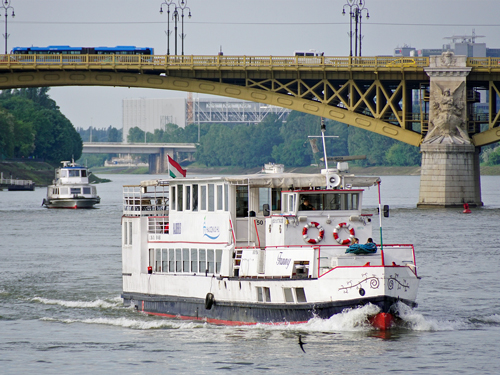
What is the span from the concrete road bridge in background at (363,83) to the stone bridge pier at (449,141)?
0.26 ft

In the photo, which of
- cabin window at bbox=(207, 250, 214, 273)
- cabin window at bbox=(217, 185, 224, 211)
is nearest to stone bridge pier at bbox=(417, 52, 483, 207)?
cabin window at bbox=(217, 185, 224, 211)

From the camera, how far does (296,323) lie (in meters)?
29.6

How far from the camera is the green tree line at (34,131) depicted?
149 metres

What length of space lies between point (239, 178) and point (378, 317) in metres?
6.44

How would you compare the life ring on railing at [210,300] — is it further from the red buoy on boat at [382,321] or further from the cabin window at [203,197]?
the red buoy on boat at [382,321]

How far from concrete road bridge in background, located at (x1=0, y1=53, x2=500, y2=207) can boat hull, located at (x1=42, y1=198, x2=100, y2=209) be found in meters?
15.6

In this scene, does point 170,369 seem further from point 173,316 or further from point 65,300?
point 65,300

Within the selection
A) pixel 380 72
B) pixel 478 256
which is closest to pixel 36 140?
pixel 380 72

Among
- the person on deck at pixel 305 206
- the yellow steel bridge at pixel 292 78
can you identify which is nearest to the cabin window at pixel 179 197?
the person on deck at pixel 305 206

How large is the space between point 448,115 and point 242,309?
52240 millimetres

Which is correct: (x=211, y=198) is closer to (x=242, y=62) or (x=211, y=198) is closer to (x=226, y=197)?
(x=226, y=197)

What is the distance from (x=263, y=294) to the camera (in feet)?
99.5

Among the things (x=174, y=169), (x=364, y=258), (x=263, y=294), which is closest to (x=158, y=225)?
(x=174, y=169)

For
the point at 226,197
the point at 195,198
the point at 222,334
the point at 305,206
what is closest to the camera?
the point at 222,334
